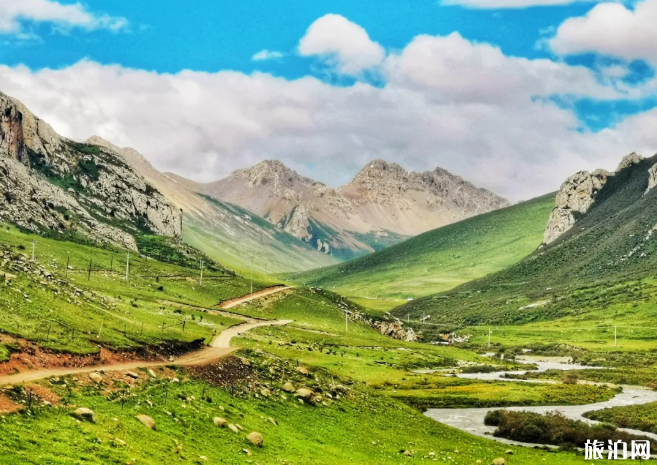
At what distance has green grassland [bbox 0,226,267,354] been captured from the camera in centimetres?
6200

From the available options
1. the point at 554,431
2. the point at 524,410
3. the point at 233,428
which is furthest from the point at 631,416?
the point at 233,428

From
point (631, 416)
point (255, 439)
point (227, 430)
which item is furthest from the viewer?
point (631, 416)

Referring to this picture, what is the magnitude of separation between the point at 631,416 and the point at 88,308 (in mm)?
74010

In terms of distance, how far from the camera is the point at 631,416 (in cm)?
9125

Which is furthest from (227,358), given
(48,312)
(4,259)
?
(4,259)

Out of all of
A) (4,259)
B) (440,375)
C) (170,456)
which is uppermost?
(4,259)

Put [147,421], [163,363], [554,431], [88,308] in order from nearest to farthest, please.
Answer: [147,421]
[163,363]
[554,431]
[88,308]

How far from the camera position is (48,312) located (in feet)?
231

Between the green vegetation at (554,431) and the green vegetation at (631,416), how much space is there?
607 centimetres

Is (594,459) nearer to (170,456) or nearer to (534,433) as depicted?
(534,433)

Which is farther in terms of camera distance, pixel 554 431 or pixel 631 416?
pixel 631 416

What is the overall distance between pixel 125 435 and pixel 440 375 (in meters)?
105

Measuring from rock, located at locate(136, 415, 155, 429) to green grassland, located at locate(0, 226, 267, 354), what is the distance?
1707 cm

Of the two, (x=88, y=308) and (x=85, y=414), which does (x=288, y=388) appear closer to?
(x=85, y=414)
